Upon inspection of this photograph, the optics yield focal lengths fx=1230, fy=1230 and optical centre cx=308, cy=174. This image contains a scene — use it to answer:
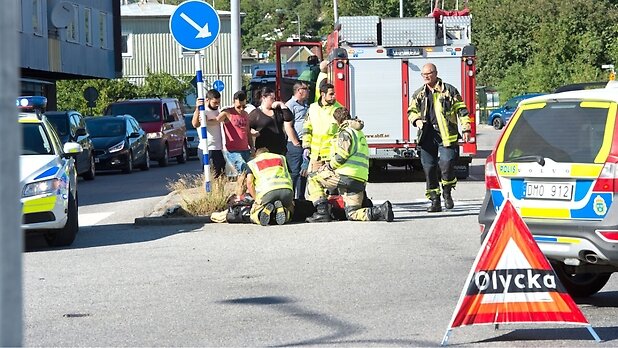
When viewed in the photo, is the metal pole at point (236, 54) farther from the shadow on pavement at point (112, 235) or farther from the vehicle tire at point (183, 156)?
the vehicle tire at point (183, 156)

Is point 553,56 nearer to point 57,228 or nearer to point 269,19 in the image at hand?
point 57,228

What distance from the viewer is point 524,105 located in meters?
9.02

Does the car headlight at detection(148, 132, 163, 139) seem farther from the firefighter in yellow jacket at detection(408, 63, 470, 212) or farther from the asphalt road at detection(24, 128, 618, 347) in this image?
the firefighter in yellow jacket at detection(408, 63, 470, 212)

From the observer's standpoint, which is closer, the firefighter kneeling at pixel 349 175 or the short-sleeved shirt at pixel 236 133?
the firefighter kneeling at pixel 349 175

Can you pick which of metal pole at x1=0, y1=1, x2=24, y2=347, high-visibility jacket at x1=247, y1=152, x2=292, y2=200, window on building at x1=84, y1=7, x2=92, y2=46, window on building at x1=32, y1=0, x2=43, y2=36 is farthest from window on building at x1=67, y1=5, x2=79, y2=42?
metal pole at x1=0, y1=1, x2=24, y2=347

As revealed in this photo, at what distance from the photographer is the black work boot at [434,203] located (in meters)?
17.0

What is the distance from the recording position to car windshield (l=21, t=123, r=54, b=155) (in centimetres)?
1479

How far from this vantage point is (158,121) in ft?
116

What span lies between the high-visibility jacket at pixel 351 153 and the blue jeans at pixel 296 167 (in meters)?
1.85

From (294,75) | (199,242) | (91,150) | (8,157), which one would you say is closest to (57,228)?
(199,242)

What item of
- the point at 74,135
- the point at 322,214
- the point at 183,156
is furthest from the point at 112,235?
the point at 183,156

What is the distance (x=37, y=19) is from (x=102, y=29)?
34.1 ft

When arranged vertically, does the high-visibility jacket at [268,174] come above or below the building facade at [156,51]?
below

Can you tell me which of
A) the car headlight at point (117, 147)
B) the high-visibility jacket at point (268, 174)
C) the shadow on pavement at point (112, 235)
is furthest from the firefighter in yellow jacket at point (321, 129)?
the car headlight at point (117, 147)
